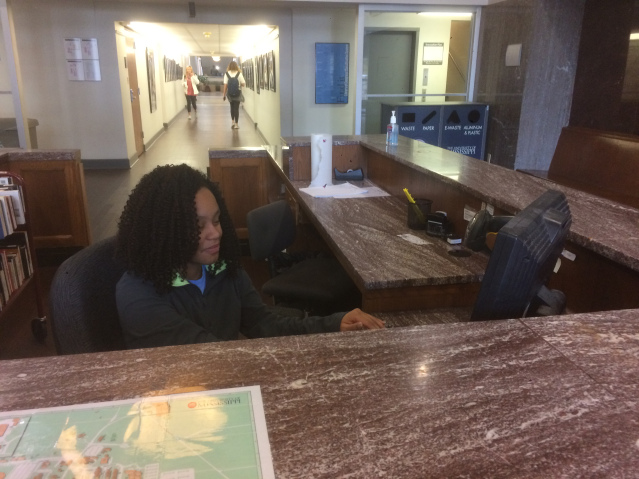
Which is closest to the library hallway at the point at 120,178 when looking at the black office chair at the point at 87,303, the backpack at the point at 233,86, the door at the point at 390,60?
the backpack at the point at 233,86

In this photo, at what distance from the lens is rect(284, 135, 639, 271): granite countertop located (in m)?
1.32

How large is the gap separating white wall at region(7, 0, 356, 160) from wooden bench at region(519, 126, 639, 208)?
321cm

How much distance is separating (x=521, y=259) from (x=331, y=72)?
274 inches

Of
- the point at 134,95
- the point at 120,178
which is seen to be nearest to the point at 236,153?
the point at 120,178

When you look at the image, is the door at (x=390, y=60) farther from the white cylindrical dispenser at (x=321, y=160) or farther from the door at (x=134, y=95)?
the white cylindrical dispenser at (x=321, y=160)

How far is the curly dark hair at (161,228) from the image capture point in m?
1.34

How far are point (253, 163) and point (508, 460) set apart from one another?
3.91 m

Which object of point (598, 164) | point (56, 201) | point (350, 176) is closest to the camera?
point (350, 176)

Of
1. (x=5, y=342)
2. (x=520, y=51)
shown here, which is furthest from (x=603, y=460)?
(x=520, y=51)

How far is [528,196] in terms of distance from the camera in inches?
74.0

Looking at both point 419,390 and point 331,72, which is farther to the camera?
point 331,72

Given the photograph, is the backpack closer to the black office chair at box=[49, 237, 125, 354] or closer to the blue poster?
the blue poster

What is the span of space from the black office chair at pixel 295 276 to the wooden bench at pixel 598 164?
250 centimetres

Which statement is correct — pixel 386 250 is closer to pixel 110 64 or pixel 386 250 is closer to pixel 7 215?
pixel 7 215
